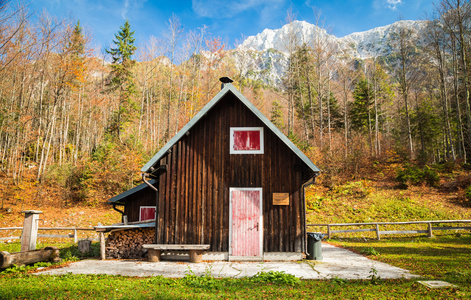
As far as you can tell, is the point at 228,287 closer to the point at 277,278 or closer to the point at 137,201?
the point at 277,278

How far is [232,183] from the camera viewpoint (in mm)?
10812

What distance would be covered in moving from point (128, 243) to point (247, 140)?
6.59 metres

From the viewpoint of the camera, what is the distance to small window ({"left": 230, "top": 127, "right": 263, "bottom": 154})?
11.0 meters

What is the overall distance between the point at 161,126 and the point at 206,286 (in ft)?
119

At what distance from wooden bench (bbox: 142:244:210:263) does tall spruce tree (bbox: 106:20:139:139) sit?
22306 mm

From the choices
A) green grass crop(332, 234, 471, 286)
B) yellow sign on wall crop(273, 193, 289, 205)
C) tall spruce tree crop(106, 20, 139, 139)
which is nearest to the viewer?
green grass crop(332, 234, 471, 286)

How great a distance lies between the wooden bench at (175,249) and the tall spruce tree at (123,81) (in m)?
22.3

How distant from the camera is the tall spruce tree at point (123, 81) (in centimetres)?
3081

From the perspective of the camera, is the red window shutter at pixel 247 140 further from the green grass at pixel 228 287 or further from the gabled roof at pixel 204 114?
the green grass at pixel 228 287

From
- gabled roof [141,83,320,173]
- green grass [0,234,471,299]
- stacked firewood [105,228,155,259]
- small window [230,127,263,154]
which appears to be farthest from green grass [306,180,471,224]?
stacked firewood [105,228,155,259]

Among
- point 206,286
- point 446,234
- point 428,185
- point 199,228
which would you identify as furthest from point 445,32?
point 206,286

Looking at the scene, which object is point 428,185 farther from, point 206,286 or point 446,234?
point 206,286

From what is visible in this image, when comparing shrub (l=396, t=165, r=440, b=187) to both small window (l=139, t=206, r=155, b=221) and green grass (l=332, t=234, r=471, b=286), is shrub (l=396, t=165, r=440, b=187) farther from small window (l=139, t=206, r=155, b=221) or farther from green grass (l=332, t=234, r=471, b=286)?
small window (l=139, t=206, r=155, b=221)

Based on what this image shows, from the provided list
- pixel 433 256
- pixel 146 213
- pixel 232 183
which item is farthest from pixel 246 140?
pixel 433 256
